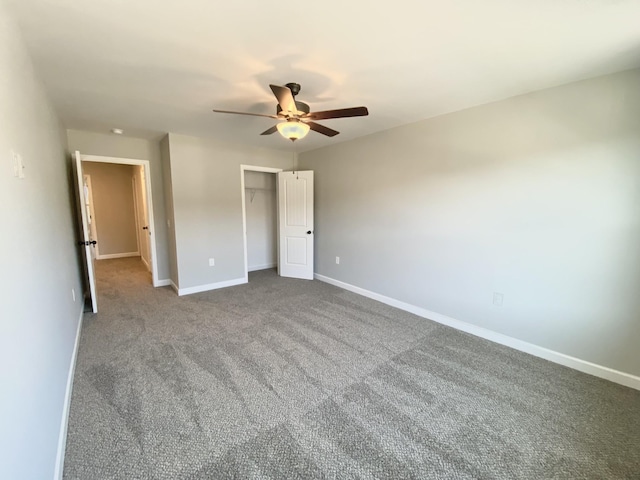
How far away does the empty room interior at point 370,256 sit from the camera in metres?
1.47

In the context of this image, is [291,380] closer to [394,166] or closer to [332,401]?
[332,401]

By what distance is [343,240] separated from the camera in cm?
446

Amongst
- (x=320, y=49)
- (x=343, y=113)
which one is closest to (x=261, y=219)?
(x=343, y=113)

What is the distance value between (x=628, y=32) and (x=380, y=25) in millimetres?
1486

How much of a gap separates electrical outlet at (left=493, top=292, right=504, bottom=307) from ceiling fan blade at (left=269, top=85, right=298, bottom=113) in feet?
8.63

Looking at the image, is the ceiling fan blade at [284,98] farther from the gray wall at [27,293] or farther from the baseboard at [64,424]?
the baseboard at [64,424]

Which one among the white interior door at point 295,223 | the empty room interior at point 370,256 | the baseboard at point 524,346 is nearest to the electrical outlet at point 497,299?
the empty room interior at point 370,256

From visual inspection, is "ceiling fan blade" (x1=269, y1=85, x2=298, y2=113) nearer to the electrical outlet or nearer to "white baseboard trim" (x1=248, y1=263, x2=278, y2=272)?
the electrical outlet

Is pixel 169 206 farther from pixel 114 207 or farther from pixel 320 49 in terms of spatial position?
pixel 114 207

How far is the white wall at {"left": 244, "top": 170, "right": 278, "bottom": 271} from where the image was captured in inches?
217

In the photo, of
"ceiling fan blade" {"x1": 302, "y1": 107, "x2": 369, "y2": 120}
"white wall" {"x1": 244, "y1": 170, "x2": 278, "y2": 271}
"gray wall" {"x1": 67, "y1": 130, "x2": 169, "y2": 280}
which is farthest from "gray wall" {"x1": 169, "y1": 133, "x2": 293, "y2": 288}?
"ceiling fan blade" {"x1": 302, "y1": 107, "x2": 369, "y2": 120}

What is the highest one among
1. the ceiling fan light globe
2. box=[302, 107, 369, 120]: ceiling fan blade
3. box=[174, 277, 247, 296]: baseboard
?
box=[302, 107, 369, 120]: ceiling fan blade

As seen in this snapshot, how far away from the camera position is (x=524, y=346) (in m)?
2.66

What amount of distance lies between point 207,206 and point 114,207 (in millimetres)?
4113
